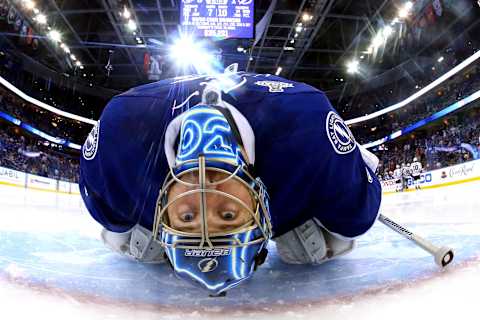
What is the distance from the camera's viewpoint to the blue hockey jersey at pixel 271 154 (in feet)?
3.08

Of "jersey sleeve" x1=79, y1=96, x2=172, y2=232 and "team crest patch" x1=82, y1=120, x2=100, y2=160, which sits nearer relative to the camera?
"jersey sleeve" x1=79, y1=96, x2=172, y2=232

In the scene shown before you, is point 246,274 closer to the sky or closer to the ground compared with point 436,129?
closer to the ground

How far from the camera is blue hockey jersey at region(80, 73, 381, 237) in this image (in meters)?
0.94

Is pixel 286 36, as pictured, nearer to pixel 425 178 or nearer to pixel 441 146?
pixel 441 146

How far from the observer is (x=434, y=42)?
12047mm

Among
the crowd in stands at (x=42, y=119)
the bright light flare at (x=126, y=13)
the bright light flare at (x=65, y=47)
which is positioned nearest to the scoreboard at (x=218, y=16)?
the bright light flare at (x=126, y=13)

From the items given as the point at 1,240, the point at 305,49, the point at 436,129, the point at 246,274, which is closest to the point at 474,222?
the point at 246,274

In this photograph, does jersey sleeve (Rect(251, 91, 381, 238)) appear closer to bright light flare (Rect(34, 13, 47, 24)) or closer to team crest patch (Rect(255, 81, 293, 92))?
team crest patch (Rect(255, 81, 293, 92))

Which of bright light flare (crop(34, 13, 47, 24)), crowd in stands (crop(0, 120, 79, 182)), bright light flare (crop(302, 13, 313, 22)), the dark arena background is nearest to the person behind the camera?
the dark arena background

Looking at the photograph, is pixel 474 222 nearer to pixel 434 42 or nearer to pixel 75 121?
pixel 434 42

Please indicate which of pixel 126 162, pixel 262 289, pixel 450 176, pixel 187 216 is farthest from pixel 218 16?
pixel 450 176

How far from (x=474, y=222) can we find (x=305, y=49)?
10629 mm

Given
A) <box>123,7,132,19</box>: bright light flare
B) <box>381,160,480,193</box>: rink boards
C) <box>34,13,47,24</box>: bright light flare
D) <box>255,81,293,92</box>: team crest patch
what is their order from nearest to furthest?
<box>255,81,293,92</box>: team crest patch < <box>381,160,480,193</box>: rink boards < <box>123,7,132,19</box>: bright light flare < <box>34,13,47,24</box>: bright light flare

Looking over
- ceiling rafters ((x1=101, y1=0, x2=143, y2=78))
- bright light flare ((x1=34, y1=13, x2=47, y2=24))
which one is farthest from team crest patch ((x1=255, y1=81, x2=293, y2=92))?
bright light flare ((x1=34, y1=13, x2=47, y2=24))
